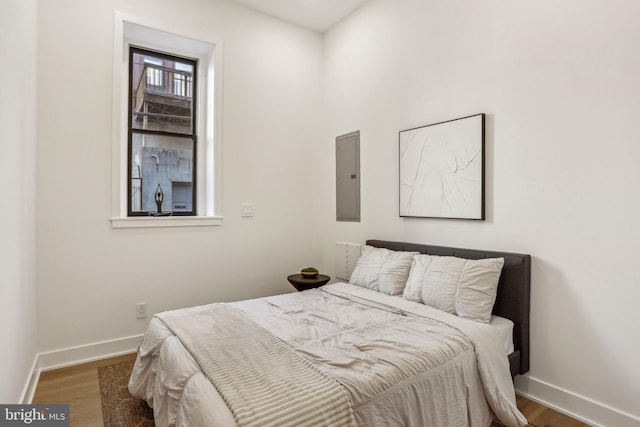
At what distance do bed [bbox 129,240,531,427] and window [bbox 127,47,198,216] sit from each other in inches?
56.7

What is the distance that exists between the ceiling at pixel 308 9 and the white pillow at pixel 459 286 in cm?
270

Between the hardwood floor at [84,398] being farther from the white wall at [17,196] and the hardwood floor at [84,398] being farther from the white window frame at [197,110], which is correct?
the white window frame at [197,110]

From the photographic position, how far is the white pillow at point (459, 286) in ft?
6.96

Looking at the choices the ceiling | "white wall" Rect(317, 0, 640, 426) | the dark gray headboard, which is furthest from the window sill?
the dark gray headboard

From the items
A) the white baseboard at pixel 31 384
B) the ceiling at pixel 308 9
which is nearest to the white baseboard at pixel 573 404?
the white baseboard at pixel 31 384

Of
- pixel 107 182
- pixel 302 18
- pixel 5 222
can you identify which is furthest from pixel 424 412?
pixel 302 18

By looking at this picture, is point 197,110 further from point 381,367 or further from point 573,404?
point 573,404

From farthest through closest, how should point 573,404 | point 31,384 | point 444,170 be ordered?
point 444,170
point 31,384
point 573,404

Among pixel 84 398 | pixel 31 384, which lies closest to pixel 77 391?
pixel 84 398

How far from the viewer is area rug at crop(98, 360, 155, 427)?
6.40 feet

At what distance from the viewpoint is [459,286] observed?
2.20m

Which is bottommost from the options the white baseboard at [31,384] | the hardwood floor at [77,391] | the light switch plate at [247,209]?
the hardwood floor at [77,391]

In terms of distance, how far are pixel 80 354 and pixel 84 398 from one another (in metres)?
0.61

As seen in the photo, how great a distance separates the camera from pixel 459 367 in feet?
5.59
